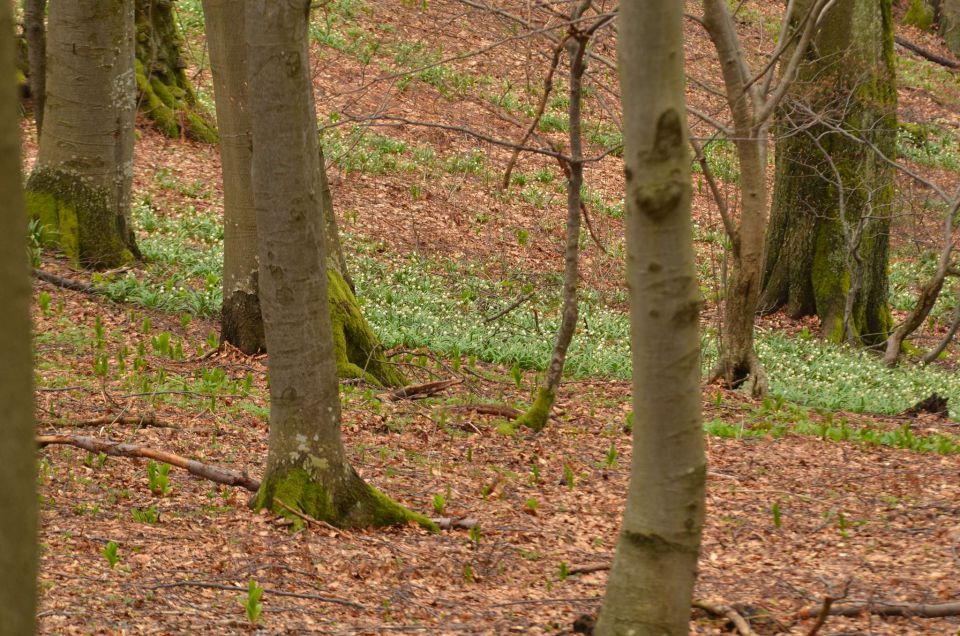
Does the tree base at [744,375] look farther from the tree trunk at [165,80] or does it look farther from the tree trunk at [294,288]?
the tree trunk at [165,80]

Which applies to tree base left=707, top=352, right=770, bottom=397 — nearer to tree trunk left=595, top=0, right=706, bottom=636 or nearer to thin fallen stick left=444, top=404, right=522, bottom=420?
thin fallen stick left=444, top=404, right=522, bottom=420

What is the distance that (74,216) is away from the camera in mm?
10328

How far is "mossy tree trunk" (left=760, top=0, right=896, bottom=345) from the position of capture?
47.6 ft

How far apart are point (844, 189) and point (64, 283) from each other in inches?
438

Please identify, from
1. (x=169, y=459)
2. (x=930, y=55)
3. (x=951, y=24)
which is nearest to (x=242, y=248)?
(x=169, y=459)

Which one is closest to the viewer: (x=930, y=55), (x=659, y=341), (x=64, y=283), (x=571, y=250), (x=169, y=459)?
(x=659, y=341)

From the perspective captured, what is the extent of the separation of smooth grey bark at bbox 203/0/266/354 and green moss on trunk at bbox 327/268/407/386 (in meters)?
0.77

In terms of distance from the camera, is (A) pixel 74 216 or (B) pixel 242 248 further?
(A) pixel 74 216

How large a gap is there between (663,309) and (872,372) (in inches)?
404

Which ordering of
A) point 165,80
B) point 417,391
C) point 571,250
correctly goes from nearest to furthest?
point 571,250 → point 417,391 → point 165,80

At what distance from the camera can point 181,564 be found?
4.71 meters

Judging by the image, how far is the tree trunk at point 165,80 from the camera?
1571cm

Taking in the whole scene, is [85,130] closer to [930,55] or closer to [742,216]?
[742,216]

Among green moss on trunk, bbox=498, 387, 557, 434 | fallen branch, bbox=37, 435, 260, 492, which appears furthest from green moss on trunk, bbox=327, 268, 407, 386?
fallen branch, bbox=37, 435, 260, 492
